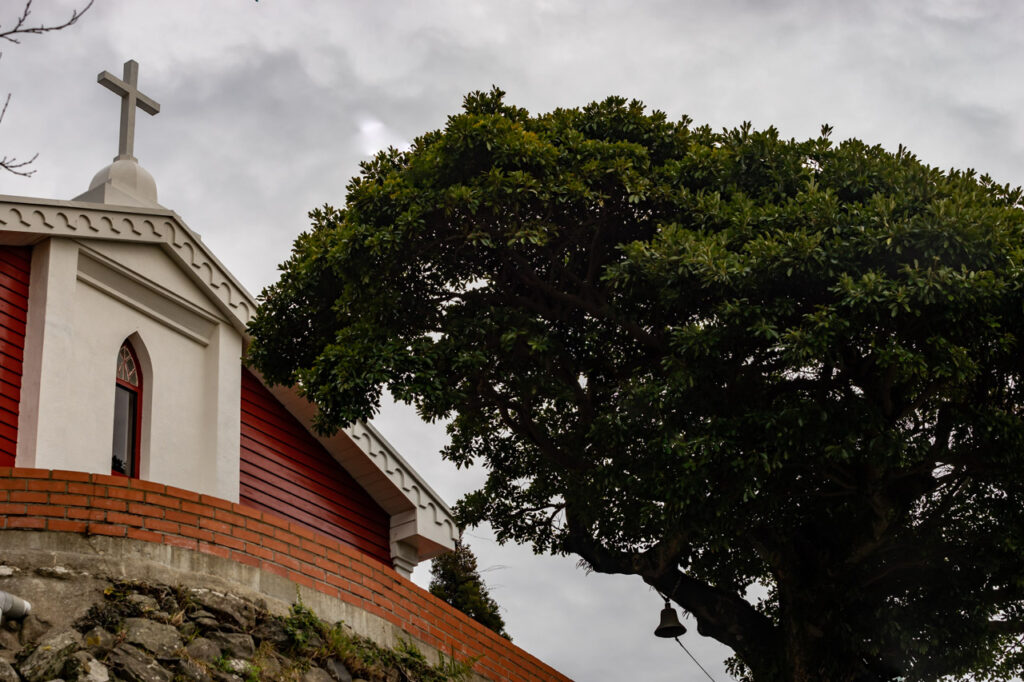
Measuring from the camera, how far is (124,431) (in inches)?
627

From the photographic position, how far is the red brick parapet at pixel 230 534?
10.8 m

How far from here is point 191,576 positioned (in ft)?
36.7

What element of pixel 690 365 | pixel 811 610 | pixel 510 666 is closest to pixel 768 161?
pixel 690 365

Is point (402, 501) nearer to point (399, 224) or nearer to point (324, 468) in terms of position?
point (324, 468)

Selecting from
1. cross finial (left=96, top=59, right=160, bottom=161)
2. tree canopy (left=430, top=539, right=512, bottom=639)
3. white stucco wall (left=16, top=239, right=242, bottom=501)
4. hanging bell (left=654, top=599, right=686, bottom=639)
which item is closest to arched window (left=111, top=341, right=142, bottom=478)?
white stucco wall (left=16, top=239, right=242, bottom=501)

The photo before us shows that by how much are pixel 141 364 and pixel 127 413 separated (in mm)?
732

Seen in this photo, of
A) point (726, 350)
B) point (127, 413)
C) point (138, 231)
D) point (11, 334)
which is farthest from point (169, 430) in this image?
point (726, 350)

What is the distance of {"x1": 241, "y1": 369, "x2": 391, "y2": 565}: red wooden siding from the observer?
17.8m

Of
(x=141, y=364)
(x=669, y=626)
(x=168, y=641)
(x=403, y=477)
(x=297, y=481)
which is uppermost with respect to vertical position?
(x=141, y=364)

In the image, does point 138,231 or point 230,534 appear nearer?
point 230,534

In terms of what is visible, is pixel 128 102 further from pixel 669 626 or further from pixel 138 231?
pixel 669 626

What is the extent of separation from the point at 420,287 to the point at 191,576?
5.48 metres

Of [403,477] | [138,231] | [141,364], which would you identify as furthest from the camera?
[403,477]

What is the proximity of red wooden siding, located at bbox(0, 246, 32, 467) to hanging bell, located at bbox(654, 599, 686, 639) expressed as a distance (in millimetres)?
7807
